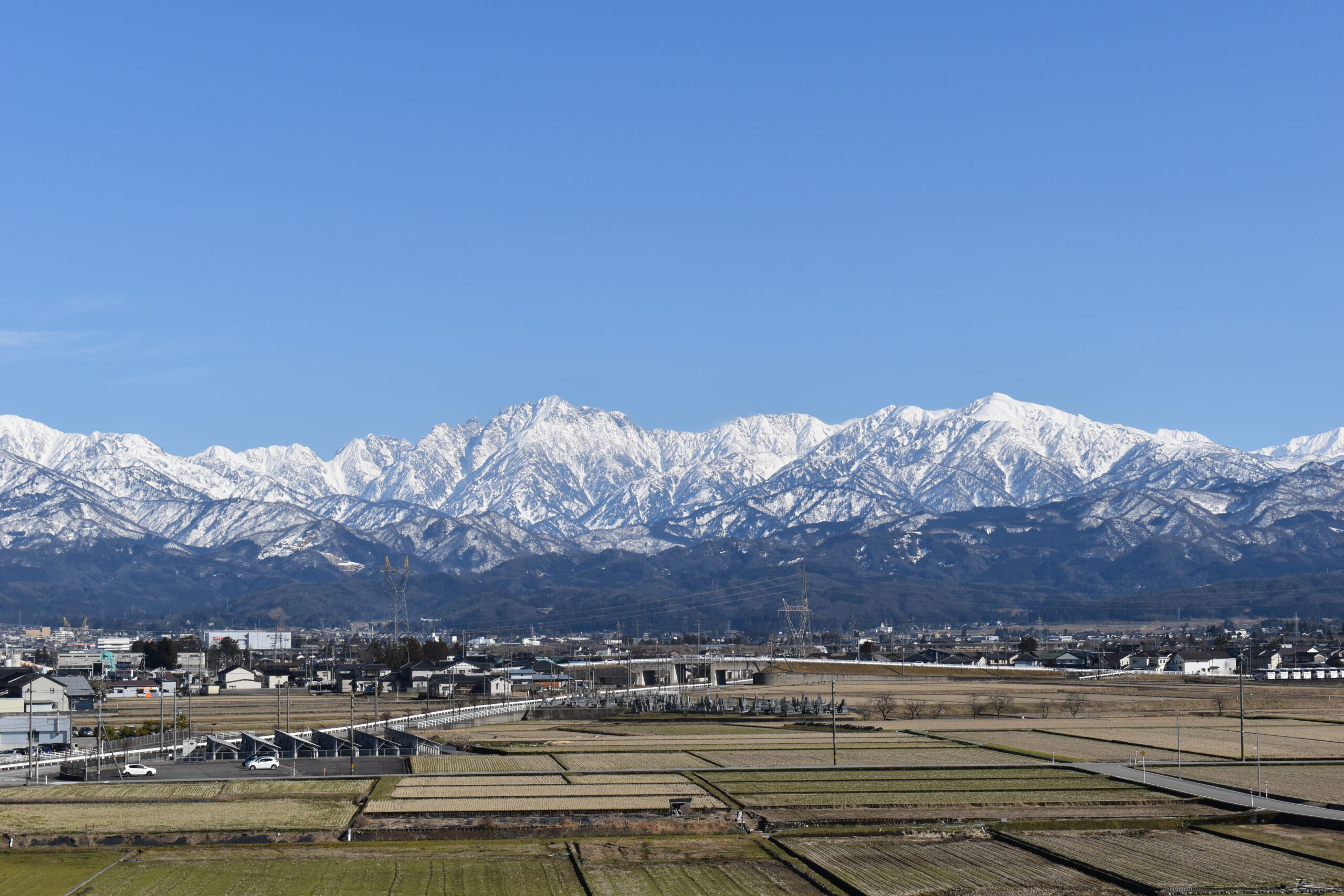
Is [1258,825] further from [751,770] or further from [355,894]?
[355,894]

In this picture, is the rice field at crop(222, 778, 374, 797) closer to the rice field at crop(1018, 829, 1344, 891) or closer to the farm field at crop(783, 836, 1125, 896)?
the farm field at crop(783, 836, 1125, 896)

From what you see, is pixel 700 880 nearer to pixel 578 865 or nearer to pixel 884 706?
pixel 578 865

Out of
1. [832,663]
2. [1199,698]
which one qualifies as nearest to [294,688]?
[832,663]

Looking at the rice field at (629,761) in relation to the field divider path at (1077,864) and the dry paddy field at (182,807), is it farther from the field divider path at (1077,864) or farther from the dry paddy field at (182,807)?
the field divider path at (1077,864)

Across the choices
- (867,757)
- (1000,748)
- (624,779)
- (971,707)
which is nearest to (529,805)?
(624,779)

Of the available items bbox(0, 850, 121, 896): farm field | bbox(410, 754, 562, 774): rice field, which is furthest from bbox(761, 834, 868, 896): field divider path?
bbox(410, 754, 562, 774): rice field
